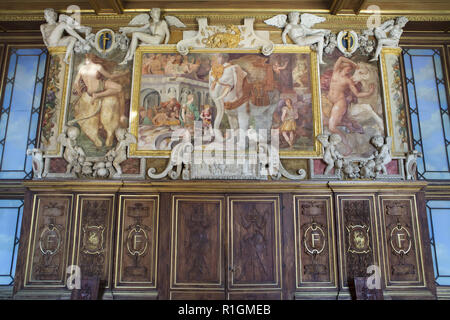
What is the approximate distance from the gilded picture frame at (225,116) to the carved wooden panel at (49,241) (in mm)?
1495

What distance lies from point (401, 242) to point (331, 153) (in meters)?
1.87

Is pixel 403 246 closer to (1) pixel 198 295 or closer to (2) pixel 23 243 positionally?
(1) pixel 198 295

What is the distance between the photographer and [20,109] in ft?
23.1

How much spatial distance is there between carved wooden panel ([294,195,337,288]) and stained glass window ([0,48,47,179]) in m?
5.04

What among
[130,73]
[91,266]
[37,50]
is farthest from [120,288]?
[37,50]

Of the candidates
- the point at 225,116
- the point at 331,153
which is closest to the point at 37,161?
the point at 225,116

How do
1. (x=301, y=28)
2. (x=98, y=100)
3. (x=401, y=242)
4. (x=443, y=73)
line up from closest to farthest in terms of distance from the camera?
(x=401, y=242)
(x=98, y=100)
(x=301, y=28)
(x=443, y=73)

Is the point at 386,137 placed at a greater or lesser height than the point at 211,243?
greater

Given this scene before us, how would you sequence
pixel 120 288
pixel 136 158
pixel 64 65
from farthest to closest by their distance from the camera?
pixel 64 65 < pixel 136 158 < pixel 120 288

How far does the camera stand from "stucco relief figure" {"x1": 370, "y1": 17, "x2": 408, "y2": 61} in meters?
6.87

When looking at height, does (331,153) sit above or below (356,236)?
above

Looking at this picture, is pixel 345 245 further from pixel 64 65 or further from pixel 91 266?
pixel 64 65

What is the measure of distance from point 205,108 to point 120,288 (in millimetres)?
3419

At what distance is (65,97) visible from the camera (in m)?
6.75
